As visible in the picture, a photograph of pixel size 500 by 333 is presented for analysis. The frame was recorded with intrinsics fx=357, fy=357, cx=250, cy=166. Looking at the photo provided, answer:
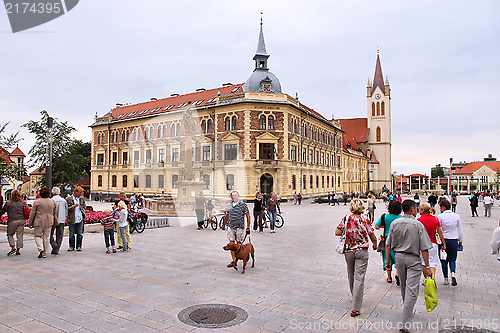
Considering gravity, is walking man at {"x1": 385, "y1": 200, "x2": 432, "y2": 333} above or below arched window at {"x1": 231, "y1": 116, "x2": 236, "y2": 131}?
below

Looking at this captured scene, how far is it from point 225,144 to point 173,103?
1479 centimetres

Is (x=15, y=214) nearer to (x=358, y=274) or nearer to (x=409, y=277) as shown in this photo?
(x=358, y=274)

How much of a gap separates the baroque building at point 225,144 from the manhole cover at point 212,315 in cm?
3141

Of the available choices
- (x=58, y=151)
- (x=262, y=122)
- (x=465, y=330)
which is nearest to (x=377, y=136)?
(x=262, y=122)

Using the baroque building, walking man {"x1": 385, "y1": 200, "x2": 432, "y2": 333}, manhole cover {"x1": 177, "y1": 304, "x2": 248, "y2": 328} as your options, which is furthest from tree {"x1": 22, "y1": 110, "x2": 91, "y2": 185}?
walking man {"x1": 385, "y1": 200, "x2": 432, "y2": 333}

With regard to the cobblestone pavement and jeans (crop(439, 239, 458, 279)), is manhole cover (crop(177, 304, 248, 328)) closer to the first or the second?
the cobblestone pavement

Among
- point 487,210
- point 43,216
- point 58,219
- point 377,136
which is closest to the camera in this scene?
point 43,216

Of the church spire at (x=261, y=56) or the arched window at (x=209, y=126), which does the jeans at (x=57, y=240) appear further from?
the church spire at (x=261, y=56)

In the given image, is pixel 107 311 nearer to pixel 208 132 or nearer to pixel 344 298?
pixel 344 298

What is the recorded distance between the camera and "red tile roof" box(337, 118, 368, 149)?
293 ft

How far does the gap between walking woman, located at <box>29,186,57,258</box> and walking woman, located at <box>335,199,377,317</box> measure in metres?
8.22

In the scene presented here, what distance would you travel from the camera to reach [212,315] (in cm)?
580

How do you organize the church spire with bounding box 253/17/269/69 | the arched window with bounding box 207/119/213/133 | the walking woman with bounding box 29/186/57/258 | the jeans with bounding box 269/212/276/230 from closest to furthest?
1. the walking woman with bounding box 29/186/57/258
2. the jeans with bounding box 269/212/276/230
3. the arched window with bounding box 207/119/213/133
4. the church spire with bounding box 253/17/269/69

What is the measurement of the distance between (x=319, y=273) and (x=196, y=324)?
13.2ft
